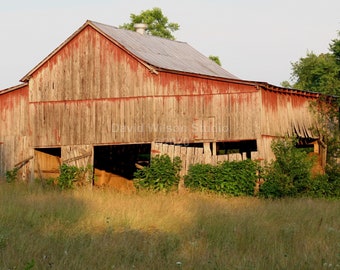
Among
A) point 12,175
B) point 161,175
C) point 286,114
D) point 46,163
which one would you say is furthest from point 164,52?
point 12,175

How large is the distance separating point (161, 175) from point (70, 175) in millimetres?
3854

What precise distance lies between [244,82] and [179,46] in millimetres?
9244

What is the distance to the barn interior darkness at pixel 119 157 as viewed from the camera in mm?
31156

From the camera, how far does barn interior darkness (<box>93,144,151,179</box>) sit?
3116cm

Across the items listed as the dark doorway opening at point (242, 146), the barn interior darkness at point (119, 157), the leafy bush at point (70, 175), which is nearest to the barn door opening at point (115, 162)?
the barn interior darkness at point (119, 157)

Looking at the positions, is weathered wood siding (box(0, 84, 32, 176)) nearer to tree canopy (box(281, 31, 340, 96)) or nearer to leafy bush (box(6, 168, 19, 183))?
leafy bush (box(6, 168, 19, 183))

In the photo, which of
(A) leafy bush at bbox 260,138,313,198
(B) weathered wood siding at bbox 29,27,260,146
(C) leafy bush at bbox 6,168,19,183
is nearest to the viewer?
(A) leafy bush at bbox 260,138,313,198

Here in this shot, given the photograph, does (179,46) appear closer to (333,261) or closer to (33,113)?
(33,113)

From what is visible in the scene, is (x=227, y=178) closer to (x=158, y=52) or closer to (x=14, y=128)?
(x=158, y=52)

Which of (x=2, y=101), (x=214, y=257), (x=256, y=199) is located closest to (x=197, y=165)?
(x=256, y=199)

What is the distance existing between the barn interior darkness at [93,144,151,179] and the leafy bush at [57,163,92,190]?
4.31 m

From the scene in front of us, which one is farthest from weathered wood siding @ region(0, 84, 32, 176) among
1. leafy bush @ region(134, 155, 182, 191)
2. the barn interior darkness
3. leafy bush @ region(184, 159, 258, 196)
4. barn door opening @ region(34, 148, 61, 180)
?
leafy bush @ region(184, 159, 258, 196)

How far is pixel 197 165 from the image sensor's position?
24.4 metres

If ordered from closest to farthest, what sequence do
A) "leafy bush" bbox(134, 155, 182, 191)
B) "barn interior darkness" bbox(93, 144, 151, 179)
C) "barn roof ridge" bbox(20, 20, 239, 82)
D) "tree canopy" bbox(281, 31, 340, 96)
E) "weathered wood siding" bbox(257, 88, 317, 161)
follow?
"weathered wood siding" bbox(257, 88, 317, 161)
"leafy bush" bbox(134, 155, 182, 191)
"barn roof ridge" bbox(20, 20, 239, 82)
"barn interior darkness" bbox(93, 144, 151, 179)
"tree canopy" bbox(281, 31, 340, 96)
